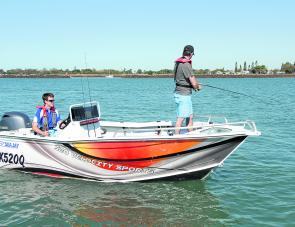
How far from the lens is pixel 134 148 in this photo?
7727mm

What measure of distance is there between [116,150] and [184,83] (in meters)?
1.90

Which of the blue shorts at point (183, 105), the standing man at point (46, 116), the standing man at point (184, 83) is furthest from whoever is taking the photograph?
the standing man at point (46, 116)

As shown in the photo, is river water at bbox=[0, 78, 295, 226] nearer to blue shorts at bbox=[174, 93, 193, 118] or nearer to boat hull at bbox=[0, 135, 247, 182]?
boat hull at bbox=[0, 135, 247, 182]

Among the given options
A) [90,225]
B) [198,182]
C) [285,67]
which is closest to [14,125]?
[90,225]

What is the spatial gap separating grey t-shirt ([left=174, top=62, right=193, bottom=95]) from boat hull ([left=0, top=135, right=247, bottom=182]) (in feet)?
3.51

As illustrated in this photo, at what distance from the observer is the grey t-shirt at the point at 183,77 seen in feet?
25.7

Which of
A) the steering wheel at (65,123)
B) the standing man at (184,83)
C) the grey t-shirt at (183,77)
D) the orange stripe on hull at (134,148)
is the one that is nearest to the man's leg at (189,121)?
the standing man at (184,83)

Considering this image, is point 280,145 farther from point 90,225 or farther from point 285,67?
point 285,67

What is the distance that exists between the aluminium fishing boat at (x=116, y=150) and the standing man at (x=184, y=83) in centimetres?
36

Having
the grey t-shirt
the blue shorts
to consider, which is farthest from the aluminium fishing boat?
the grey t-shirt

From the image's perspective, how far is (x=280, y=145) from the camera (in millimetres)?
12633

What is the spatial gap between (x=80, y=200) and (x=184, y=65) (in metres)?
3.29

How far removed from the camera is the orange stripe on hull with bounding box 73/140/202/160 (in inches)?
298

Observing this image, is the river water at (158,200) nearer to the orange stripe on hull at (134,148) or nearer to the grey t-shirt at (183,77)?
the orange stripe on hull at (134,148)
